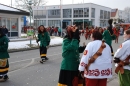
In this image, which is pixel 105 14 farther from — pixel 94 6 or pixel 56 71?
pixel 56 71

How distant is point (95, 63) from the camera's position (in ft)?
14.0

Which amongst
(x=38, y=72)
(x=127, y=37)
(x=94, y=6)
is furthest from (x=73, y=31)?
(x=94, y=6)

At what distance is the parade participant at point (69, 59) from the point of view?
15.9 feet

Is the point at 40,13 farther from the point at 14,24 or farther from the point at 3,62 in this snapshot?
the point at 3,62

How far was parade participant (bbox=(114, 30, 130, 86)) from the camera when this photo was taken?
472cm

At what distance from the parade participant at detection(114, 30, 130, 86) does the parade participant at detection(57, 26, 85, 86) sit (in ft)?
2.89

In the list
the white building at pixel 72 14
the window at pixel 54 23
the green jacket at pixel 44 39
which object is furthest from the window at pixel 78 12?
the green jacket at pixel 44 39

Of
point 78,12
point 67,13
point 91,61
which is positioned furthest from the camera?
point 67,13

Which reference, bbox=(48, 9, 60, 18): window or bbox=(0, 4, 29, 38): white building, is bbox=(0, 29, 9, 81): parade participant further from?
bbox=(48, 9, 60, 18): window

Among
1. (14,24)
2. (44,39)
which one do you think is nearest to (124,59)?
(44,39)

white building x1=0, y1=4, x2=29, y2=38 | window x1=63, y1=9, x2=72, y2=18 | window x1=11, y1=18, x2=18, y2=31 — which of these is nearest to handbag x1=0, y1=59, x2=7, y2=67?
white building x1=0, y1=4, x2=29, y2=38

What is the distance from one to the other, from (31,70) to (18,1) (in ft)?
205

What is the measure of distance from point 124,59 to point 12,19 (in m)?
24.1

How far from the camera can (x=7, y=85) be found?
22.6ft
